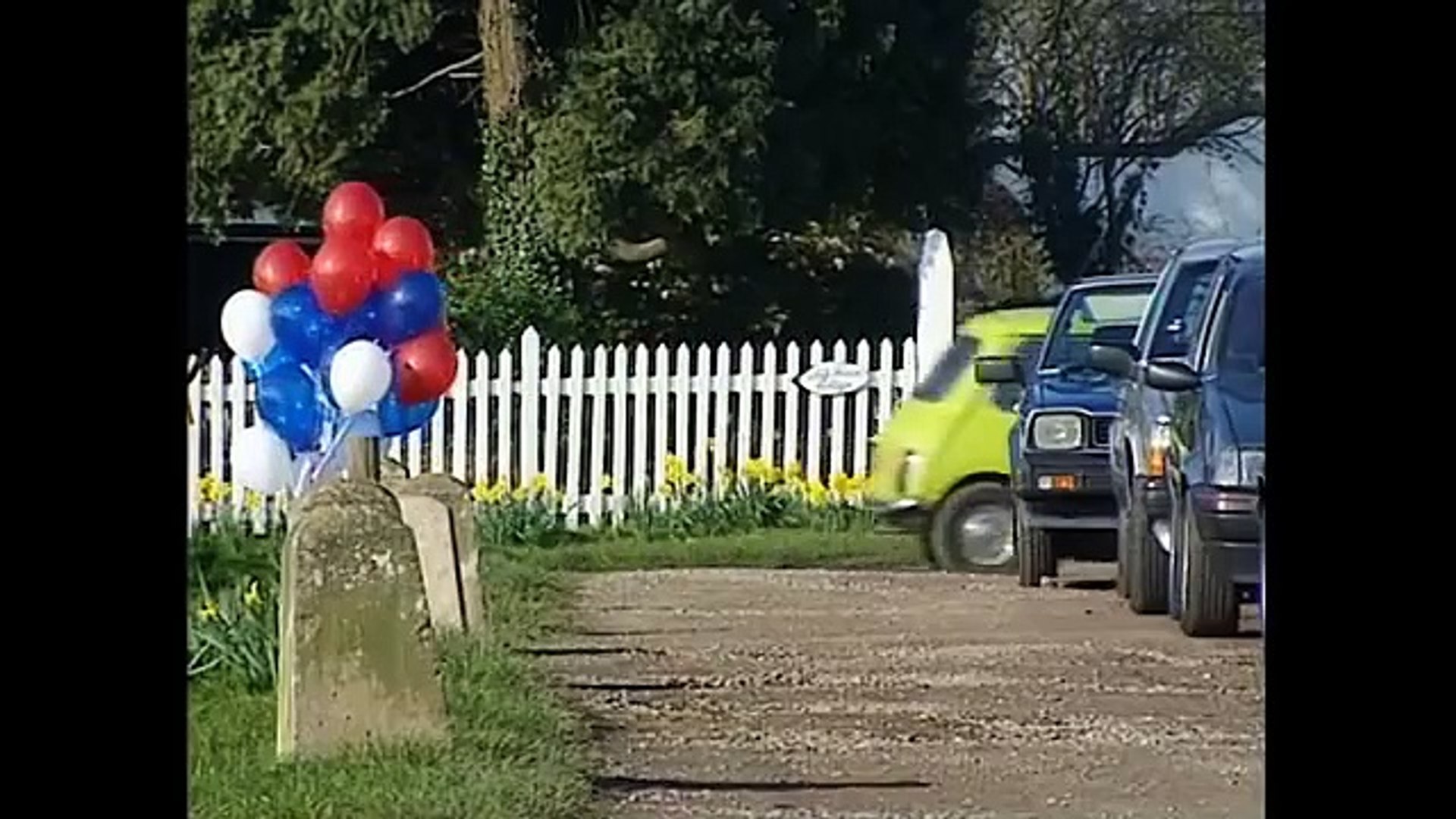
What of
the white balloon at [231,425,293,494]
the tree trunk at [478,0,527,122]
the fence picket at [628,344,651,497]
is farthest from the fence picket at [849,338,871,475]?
the white balloon at [231,425,293,494]

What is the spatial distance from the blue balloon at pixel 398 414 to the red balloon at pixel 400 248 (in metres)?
0.25

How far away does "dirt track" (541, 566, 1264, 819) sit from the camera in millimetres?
4324

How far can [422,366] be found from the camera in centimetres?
537

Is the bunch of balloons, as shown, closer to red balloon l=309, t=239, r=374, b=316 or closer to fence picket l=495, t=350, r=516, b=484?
red balloon l=309, t=239, r=374, b=316

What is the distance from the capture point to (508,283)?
6633 millimetres

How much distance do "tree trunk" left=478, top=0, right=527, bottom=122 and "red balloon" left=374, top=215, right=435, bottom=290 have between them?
759mm

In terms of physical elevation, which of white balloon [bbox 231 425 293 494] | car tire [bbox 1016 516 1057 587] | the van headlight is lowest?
car tire [bbox 1016 516 1057 587]

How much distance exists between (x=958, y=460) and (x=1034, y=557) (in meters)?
0.52

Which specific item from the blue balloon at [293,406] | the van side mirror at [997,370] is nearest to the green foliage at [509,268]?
the blue balloon at [293,406]

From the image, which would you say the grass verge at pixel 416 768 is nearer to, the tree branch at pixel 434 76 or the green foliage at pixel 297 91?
the green foliage at pixel 297 91

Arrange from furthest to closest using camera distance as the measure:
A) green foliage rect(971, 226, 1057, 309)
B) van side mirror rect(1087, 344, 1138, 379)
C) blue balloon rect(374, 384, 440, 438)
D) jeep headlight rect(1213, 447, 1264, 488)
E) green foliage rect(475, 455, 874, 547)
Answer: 1. green foliage rect(475, 455, 874, 547)
2. van side mirror rect(1087, 344, 1138, 379)
3. green foliage rect(971, 226, 1057, 309)
4. blue balloon rect(374, 384, 440, 438)
5. jeep headlight rect(1213, 447, 1264, 488)

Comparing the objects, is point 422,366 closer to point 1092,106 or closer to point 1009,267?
point 1092,106
